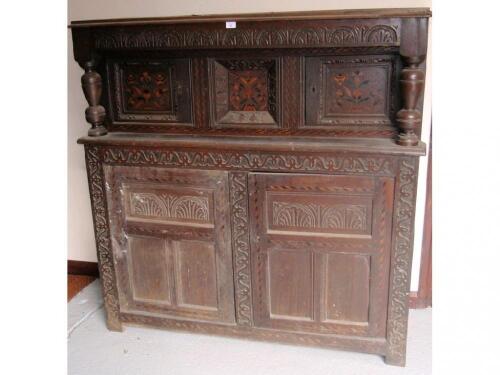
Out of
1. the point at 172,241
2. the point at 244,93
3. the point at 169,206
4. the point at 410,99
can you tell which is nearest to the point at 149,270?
the point at 172,241

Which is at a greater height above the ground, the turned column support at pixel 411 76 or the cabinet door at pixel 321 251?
the turned column support at pixel 411 76

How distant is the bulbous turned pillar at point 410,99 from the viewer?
5.80ft

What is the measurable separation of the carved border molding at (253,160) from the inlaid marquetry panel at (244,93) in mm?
163

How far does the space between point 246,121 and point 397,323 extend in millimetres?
1103

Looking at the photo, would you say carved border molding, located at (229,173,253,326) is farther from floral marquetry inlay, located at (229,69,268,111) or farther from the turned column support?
the turned column support

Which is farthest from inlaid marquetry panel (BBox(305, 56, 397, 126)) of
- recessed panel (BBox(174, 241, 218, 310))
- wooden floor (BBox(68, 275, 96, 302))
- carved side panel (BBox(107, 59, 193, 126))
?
wooden floor (BBox(68, 275, 96, 302))

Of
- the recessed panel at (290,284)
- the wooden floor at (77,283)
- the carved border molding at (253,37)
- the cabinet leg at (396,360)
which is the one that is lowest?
the cabinet leg at (396,360)

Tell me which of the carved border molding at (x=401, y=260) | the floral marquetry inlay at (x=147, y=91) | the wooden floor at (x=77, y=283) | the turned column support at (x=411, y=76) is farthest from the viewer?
the wooden floor at (x=77, y=283)

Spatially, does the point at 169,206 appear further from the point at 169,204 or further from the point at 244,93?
the point at 244,93

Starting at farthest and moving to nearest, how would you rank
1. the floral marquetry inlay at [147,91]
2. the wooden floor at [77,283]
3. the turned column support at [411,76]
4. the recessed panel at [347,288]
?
1. the wooden floor at [77,283]
2. the floral marquetry inlay at [147,91]
3. the recessed panel at [347,288]
4. the turned column support at [411,76]

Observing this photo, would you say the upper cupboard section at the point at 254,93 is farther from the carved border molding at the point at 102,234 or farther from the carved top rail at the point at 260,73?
the carved border molding at the point at 102,234

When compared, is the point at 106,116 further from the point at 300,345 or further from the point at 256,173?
the point at 300,345

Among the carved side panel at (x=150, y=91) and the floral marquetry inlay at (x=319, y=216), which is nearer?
the floral marquetry inlay at (x=319, y=216)

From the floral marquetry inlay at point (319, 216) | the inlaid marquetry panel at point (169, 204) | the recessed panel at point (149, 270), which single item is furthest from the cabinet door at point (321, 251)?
the recessed panel at point (149, 270)
